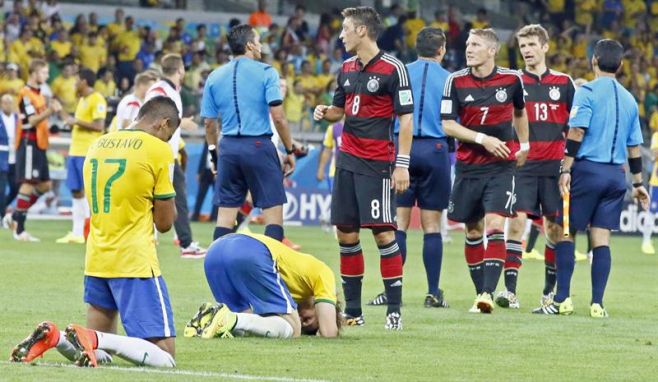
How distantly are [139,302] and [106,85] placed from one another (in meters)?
20.6

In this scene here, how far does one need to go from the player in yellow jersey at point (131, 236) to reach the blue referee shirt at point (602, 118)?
482 centimetres

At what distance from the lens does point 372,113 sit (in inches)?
439

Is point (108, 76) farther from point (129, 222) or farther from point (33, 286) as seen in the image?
point (129, 222)

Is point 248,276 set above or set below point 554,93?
below

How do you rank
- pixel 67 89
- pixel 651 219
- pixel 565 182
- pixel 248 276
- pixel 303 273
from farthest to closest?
pixel 67 89 < pixel 651 219 < pixel 565 182 < pixel 303 273 < pixel 248 276

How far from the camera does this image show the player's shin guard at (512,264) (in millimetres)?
13289

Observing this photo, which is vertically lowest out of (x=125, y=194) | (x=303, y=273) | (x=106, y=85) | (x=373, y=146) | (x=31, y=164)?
(x=31, y=164)

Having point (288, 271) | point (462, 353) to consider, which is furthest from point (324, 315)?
point (462, 353)

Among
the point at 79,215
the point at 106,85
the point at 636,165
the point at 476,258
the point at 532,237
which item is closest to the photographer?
the point at 636,165

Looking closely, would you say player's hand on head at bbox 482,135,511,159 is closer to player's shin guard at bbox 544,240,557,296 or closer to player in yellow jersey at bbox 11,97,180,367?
player's shin guard at bbox 544,240,557,296

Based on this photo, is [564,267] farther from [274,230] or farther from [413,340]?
[413,340]

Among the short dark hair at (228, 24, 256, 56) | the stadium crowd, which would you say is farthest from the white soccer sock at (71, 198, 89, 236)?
the short dark hair at (228, 24, 256, 56)

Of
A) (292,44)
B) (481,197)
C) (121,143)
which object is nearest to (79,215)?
(481,197)

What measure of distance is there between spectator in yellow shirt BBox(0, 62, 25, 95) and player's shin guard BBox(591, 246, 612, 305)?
51.9 feet
